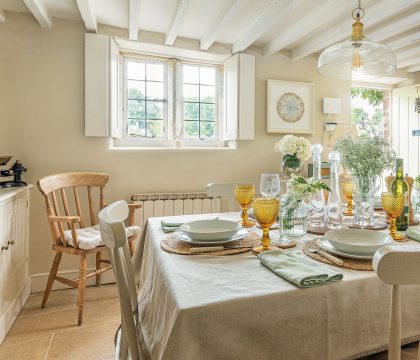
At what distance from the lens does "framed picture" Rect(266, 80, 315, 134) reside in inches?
128

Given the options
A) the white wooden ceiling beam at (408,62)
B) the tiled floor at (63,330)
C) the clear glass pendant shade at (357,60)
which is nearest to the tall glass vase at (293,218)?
the clear glass pendant shade at (357,60)

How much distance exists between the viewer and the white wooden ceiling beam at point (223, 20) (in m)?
2.25

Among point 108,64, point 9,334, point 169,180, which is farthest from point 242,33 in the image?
point 9,334

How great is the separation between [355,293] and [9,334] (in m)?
2.17

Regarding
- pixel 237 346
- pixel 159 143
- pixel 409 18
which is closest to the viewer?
pixel 237 346

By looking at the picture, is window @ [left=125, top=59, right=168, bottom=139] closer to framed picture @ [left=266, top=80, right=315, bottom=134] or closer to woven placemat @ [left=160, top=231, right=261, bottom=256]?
framed picture @ [left=266, top=80, right=315, bottom=134]

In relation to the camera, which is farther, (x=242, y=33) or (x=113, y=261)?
(x=242, y=33)

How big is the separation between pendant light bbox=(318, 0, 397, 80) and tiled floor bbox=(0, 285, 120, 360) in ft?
7.10

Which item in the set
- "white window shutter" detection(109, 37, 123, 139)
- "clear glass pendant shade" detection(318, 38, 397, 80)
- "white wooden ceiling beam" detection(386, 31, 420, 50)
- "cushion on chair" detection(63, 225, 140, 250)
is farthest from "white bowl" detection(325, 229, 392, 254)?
"white wooden ceiling beam" detection(386, 31, 420, 50)

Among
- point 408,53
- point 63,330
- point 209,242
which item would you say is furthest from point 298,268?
point 408,53

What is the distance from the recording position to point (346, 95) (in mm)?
3604

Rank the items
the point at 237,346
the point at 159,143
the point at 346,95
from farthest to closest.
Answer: the point at 346,95
the point at 159,143
the point at 237,346

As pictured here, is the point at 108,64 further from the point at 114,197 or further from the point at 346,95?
the point at 346,95

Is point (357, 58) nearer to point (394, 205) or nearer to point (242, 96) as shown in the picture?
point (394, 205)
